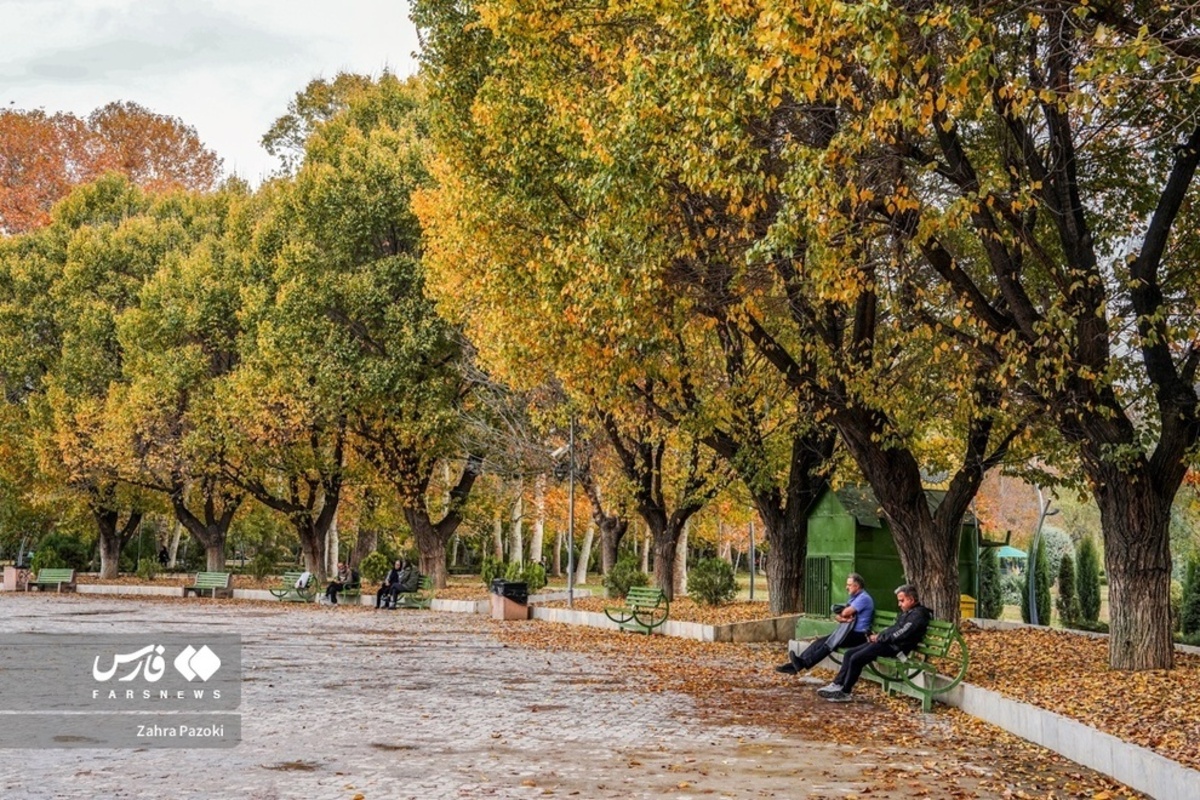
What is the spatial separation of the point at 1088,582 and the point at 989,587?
7.36 feet

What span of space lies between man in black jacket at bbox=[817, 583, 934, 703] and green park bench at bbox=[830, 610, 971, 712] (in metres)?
0.14

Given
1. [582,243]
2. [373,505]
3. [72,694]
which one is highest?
[582,243]

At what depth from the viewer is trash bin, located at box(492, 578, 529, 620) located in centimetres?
2973

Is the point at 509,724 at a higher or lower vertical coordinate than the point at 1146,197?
lower

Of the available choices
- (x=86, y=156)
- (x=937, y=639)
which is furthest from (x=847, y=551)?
(x=86, y=156)

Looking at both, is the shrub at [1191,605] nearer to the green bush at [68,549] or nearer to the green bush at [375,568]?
the green bush at [375,568]

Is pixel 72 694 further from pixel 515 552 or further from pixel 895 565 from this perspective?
pixel 515 552

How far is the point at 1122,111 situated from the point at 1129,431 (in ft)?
11.3

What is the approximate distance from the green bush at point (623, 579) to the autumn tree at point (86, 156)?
32792mm

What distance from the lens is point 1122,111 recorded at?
44.9ft

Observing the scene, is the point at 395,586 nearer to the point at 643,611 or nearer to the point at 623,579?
the point at 623,579

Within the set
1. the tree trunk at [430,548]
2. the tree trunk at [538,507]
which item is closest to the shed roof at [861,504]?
the tree trunk at [538,507]

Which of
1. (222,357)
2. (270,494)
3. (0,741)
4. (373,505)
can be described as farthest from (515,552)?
(0,741)

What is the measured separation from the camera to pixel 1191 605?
899 inches
